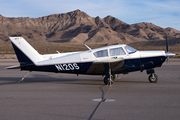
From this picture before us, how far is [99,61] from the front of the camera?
34.2 ft

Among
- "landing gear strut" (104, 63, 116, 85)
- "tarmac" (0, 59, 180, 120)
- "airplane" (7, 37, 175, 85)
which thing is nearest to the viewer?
"tarmac" (0, 59, 180, 120)

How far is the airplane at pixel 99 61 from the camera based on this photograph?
35.0 feet

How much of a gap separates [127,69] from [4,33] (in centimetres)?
19059

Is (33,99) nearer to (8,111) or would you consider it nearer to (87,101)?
(8,111)

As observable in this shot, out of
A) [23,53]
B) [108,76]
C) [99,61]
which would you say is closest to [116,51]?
[99,61]

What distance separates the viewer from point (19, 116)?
5.73 metres

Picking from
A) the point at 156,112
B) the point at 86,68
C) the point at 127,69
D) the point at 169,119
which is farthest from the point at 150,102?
the point at 86,68

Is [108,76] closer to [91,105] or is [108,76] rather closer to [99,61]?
[99,61]

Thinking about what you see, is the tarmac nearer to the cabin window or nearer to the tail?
the cabin window

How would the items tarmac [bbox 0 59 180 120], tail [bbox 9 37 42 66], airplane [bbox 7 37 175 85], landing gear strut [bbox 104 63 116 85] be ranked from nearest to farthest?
tarmac [bbox 0 59 180 120], landing gear strut [bbox 104 63 116 85], airplane [bbox 7 37 175 85], tail [bbox 9 37 42 66]

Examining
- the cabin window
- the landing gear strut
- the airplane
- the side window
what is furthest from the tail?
the side window

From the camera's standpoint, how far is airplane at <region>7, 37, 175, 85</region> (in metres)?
10.7

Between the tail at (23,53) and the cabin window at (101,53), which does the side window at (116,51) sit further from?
the tail at (23,53)

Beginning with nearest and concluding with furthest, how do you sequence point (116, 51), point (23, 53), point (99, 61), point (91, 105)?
point (91, 105), point (99, 61), point (116, 51), point (23, 53)
